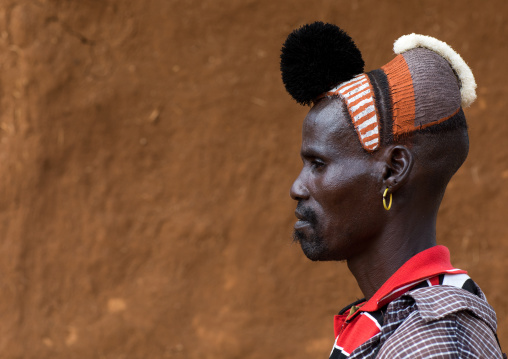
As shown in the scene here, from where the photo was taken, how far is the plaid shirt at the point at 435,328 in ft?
5.38

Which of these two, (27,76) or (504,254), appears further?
(504,254)

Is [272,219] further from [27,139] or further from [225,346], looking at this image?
[27,139]

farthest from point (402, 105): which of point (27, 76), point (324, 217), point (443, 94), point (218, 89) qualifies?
point (27, 76)

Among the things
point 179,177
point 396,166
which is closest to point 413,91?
point 396,166

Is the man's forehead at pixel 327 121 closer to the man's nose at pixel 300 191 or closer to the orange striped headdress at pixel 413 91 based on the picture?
the orange striped headdress at pixel 413 91

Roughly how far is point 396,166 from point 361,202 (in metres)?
0.14

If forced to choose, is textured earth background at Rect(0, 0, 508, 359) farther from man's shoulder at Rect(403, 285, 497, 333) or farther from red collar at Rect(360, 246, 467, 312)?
man's shoulder at Rect(403, 285, 497, 333)

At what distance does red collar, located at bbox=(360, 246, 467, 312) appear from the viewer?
189 cm

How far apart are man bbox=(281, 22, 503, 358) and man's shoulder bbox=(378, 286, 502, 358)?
0.10 feet

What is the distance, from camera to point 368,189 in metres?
1.93

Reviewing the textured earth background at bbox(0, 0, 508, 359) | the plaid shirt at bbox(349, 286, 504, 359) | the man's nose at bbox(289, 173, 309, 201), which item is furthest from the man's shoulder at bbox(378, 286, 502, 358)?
the textured earth background at bbox(0, 0, 508, 359)

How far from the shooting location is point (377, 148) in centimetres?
192

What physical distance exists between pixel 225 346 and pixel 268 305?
36 centimetres

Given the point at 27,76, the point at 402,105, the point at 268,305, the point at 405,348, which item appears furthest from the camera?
the point at 268,305
